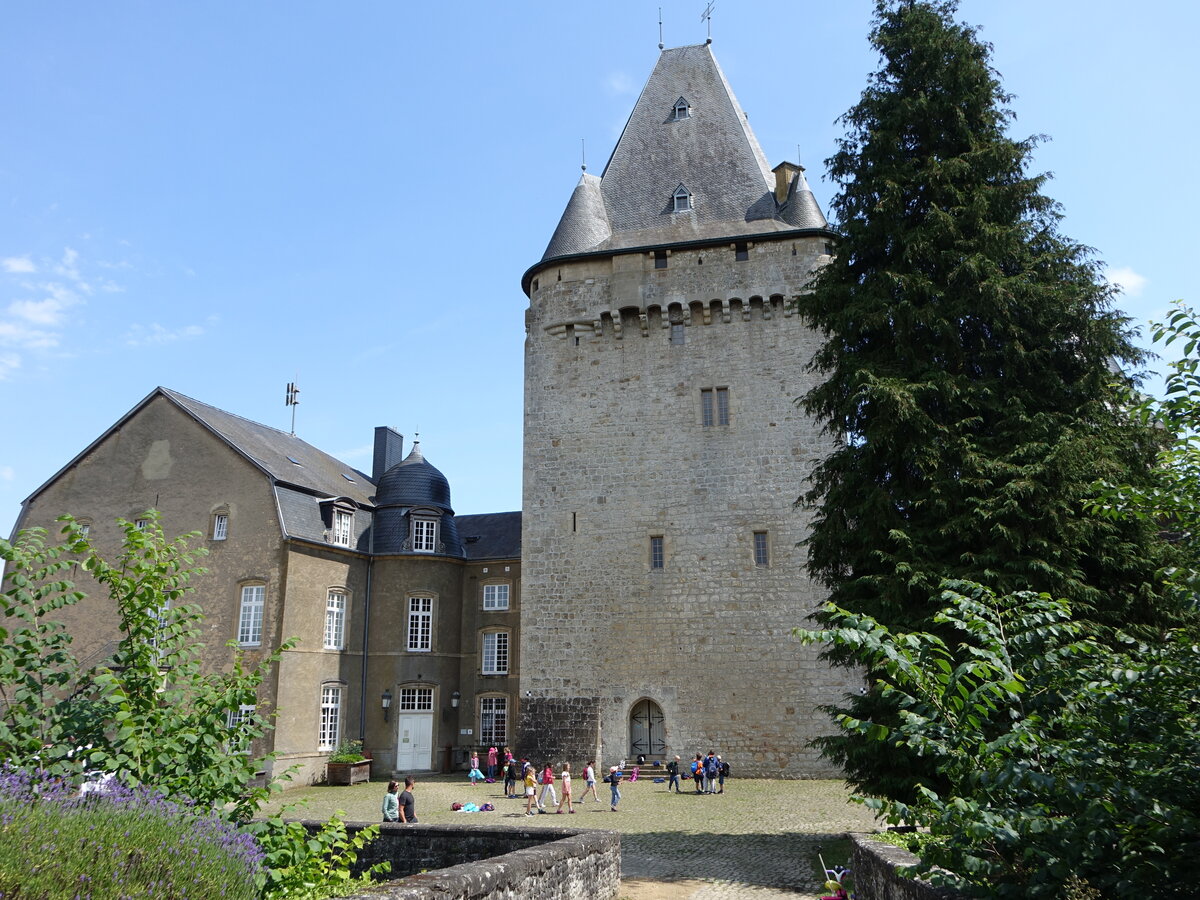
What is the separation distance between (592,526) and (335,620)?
817cm

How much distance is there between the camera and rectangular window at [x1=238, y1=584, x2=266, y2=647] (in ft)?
80.2

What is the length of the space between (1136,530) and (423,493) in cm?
2163

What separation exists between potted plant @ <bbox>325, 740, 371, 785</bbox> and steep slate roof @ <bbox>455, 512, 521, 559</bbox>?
7.27 meters

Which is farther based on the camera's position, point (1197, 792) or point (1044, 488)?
point (1044, 488)

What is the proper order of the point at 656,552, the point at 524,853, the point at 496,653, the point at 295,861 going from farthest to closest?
the point at 496,653 → the point at 656,552 → the point at 524,853 → the point at 295,861

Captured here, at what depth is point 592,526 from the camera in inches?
985

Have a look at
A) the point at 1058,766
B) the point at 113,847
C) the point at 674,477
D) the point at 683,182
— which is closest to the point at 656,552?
the point at 674,477

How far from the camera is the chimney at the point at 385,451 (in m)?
33.1

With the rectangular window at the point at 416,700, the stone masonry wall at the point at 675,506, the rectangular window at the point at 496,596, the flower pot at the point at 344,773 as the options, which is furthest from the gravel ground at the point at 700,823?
the rectangular window at the point at 496,596

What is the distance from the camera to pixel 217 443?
26141 mm

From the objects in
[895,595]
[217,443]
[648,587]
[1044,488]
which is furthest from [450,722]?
[1044,488]

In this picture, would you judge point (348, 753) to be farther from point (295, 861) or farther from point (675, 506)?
point (295, 861)

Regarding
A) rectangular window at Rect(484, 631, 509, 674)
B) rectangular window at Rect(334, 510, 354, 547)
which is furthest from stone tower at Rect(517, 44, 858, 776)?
rectangular window at Rect(334, 510, 354, 547)

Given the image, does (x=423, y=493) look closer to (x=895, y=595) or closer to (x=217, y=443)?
(x=217, y=443)
